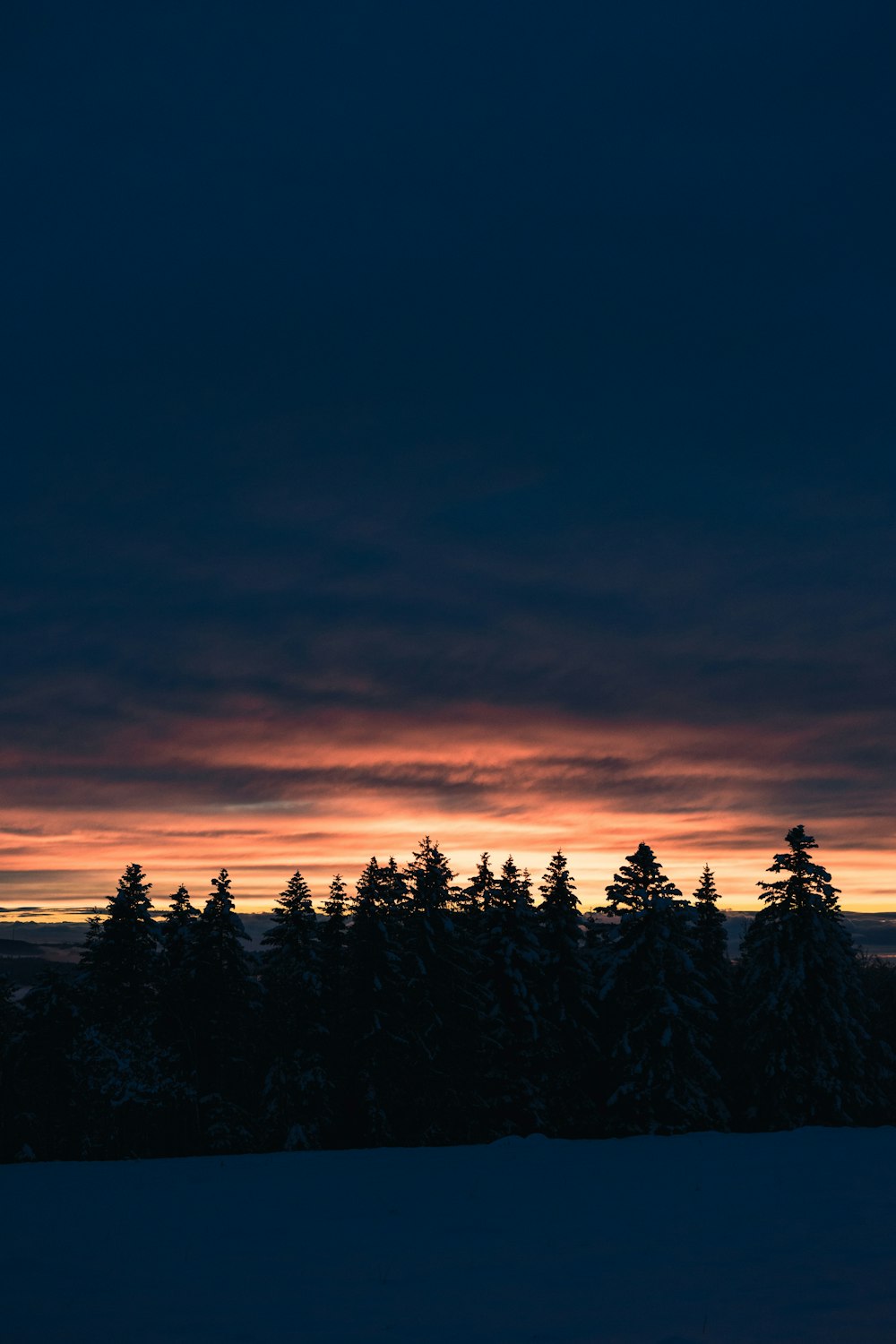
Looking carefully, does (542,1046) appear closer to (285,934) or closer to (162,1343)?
(285,934)

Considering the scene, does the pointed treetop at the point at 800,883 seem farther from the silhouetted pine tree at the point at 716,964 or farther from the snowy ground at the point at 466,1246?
the snowy ground at the point at 466,1246

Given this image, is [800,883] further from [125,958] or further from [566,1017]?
[125,958]

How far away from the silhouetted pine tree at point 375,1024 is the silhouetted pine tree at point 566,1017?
594 centimetres

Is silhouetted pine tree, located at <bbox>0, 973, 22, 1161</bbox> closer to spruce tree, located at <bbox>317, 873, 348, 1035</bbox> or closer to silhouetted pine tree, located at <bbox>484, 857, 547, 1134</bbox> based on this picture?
spruce tree, located at <bbox>317, 873, 348, 1035</bbox>

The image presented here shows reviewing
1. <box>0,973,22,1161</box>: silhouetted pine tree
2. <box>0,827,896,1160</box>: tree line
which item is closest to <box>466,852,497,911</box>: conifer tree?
<box>0,827,896,1160</box>: tree line

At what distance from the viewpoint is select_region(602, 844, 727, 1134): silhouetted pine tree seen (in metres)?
39.9

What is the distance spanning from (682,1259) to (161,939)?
41.8 meters

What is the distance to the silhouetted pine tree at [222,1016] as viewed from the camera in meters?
47.2

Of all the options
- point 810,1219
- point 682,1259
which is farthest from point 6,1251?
point 810,1219

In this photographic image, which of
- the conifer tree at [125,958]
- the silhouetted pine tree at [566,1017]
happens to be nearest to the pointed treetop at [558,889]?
the silhouetted pine tree at [566,1017]

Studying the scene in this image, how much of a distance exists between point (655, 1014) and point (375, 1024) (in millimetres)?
11389

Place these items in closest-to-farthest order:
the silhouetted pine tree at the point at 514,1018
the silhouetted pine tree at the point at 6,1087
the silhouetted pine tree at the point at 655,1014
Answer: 1. the silhouetted pine tree at the point at 655,1014
2. the silhouetted pine tree at the point at 514,1018
3. the silhouetted pine tree at the point at 6,1087

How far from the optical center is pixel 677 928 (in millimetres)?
41688

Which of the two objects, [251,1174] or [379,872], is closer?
[251,1174]
